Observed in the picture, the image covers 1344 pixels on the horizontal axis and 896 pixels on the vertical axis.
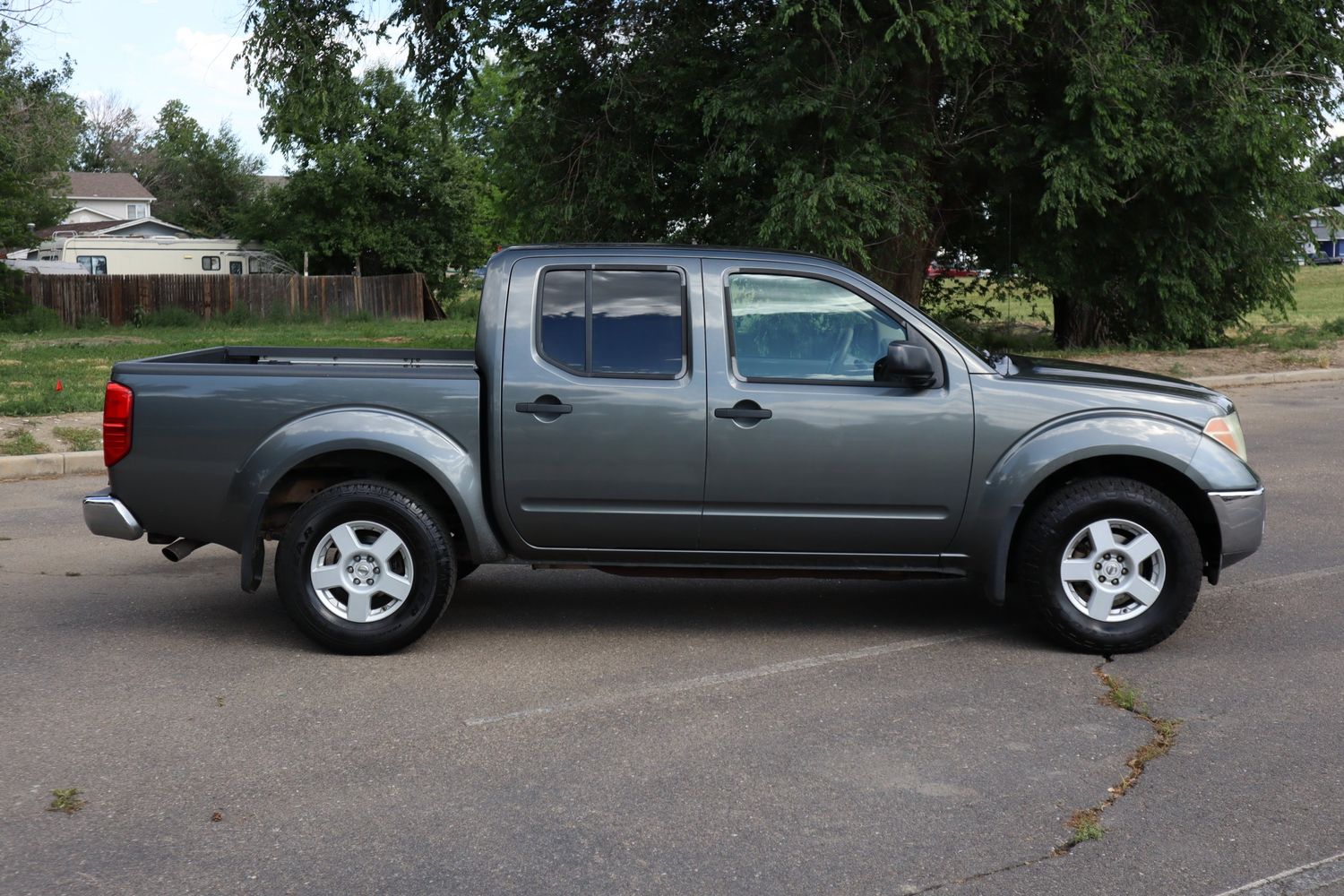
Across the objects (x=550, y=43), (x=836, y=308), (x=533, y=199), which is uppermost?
(x=550, y=43)

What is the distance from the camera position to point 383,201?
49.1 meters

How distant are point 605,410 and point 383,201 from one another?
44.9 meters

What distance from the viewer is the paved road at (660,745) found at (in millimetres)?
4012

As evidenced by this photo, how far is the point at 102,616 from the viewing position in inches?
272

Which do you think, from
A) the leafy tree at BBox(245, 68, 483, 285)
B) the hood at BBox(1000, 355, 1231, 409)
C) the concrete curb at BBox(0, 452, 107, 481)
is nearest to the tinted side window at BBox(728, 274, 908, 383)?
the hood at BBox(1000, 355, 1231, 409)

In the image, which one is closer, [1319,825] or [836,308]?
[1319,825]

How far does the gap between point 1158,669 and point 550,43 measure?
49.0 ft

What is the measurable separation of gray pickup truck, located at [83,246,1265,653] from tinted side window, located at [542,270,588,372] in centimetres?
1

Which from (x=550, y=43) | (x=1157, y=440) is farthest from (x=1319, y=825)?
(x=550, y=43)

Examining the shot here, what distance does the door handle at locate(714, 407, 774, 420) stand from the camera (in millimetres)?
6141

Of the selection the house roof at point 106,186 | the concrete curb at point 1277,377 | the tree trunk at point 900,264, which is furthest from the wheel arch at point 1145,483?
the house roof at point 106,186

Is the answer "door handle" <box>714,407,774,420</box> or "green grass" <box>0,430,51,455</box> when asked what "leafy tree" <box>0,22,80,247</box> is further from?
"door handle" <box>714,407,774,420</box>

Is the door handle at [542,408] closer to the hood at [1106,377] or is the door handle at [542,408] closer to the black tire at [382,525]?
the black tire at [382,525]

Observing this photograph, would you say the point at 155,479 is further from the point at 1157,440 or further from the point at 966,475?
the point at 1157,440
